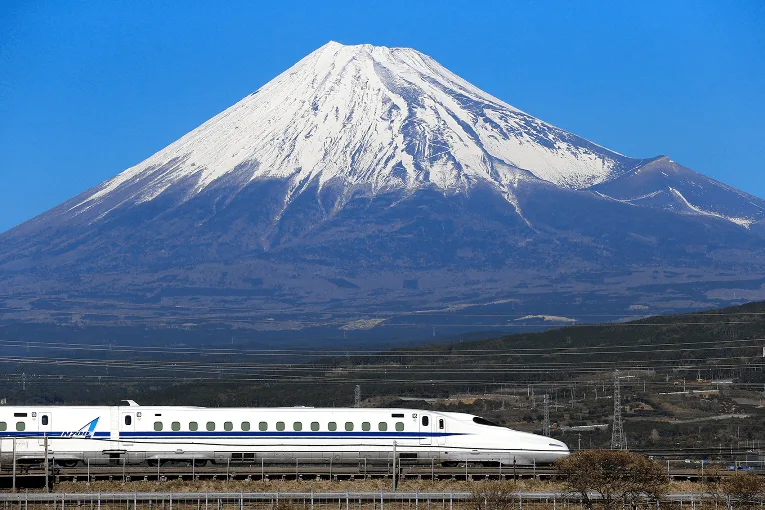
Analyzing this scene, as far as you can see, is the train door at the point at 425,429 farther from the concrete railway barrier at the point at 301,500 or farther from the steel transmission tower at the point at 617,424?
the steel transmission tower at the point at 617,424

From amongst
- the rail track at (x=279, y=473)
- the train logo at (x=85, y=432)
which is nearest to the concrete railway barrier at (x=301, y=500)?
the rail track at (x=279, y=473)

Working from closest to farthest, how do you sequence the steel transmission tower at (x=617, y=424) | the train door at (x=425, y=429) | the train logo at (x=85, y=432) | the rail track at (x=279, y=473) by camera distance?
the rail track at (x=279, y=473)
the train logo at (x=85, y=432)
the train door at (x=425, y=429)
the steel transmission tower at (x=617, y=424)

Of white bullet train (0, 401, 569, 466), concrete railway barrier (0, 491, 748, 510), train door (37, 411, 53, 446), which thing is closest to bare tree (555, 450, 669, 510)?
concrete railway barrier (0, 491, 748, 510)

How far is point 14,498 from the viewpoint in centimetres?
5825

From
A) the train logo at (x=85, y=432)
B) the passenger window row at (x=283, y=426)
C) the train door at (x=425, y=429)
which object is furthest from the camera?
the passenger window row at (x=283, y=426)

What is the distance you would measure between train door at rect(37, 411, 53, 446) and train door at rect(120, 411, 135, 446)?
327cm

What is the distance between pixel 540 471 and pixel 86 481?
20218 mm

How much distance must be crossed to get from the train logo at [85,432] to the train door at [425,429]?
14936 millimetres

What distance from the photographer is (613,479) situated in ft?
203

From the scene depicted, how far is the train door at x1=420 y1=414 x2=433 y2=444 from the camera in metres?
70.9

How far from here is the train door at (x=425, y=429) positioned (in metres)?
70.9

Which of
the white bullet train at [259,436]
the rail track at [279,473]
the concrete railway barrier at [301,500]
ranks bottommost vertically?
the concrete railway barrier at [301,500]

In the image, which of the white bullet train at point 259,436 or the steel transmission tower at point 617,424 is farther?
the steel transmission tower at point 617,424

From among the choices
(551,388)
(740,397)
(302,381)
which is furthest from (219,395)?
(740,397)
